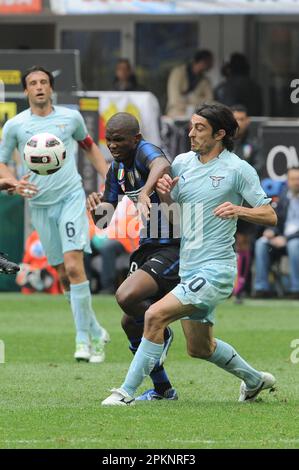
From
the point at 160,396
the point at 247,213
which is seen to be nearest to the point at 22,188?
the point at 160,396

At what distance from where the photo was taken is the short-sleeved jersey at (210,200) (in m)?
9.53

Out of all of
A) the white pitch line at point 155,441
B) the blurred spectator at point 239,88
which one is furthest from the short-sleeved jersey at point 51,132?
the blurred spectator at point 239,88

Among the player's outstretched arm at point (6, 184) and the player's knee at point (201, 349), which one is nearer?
the player's knee at point (201, 349)

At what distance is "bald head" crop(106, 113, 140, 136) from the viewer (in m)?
9.91

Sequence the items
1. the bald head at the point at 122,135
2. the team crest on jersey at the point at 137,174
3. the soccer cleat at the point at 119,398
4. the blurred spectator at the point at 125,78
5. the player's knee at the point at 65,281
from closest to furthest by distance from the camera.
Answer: the soccer cleat at the point at 119,398, the bald head at the point at 122,135, the team crest on jersey at the point at 137,174, the player's knee at the point at 65,281, the blurred spectator at the point at 125,78

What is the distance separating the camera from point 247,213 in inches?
361

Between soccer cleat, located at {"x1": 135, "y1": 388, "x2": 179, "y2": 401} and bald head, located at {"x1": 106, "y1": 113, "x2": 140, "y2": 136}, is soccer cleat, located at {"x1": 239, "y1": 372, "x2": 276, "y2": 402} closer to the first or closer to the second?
soccer cleat, located at {"x1": 135, "y1": 388, "x2": 179, "y2": 401}

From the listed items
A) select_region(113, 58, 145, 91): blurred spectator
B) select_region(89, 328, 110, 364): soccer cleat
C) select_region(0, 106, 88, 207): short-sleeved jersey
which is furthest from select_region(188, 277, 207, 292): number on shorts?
select_region(113, 58, 145, 91): blurred spectator

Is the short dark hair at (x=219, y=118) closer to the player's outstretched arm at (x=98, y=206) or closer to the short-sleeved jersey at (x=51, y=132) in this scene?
the player's outstretched arm at (x=98, y=206)

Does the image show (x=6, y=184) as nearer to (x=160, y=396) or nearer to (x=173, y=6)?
(x=160, y=396)

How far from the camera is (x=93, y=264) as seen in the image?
65.2 feet

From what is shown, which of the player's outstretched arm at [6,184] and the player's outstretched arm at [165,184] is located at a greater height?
the player's outstretched arm at [165,184]

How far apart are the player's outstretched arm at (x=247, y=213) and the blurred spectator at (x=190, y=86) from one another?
13228 millimetres
